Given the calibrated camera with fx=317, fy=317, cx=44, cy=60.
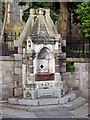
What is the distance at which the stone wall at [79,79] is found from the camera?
14.0 metres

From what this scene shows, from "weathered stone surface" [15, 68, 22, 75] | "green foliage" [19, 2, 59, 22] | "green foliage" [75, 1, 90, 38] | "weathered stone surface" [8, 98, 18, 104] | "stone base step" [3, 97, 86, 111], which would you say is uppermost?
"green foliage" [19, 2, 59, 22]

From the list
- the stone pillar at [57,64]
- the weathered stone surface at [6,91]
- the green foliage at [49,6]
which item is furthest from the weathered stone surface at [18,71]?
the green foliage at [49,6]

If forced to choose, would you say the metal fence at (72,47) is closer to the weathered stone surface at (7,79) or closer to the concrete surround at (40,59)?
the weathered stone surface at (7,79)

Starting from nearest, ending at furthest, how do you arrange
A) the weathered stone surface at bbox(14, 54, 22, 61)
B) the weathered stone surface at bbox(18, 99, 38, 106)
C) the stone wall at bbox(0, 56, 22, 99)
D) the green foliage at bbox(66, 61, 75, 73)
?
the weathered stone surface at bbox(18, 99, 38, 106), the weathered stone surface at bbox(14, 54, 22, 61), the stone wall at bbox(0, 56, 22, 99), the green foliage at bbox(66, 61, 75, 73)

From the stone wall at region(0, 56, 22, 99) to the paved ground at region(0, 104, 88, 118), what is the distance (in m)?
1.69

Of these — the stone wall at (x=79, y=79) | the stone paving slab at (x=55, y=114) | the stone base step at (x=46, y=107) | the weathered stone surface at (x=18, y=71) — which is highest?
the weathered stone surface at (x=18, y=71)

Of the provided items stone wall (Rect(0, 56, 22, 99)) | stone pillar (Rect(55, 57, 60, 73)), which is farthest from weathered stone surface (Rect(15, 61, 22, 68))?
stone pillar (Rect(55, 57, 60, 73))

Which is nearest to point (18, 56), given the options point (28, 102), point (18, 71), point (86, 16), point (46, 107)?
point (18, 71)

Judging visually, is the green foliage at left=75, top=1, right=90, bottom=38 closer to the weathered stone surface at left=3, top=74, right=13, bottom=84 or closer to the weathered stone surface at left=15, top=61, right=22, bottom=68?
the weathered stone surface at left=15, top=61, right=22, bottom=68

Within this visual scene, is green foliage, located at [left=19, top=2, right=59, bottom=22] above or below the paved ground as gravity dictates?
above

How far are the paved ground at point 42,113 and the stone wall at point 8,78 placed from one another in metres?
1.69

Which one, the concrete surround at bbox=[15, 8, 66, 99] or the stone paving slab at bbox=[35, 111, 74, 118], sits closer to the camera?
the stone paving slab at bbox=[35, 111, 74, 118]

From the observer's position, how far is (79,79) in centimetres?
1405

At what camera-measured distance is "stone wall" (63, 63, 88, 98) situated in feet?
45.9
